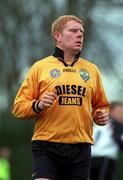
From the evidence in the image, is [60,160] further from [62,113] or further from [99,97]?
[99,97]

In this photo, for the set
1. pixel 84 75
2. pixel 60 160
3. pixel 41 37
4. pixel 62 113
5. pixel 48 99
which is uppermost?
pixel 41 37

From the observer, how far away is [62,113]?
27.3 ft

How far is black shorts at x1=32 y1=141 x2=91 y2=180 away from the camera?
8.29 m

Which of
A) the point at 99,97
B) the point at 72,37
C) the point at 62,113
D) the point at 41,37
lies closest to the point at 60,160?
Answer: the point at 62,113

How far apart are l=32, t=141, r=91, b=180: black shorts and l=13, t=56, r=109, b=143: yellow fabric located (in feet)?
0.24

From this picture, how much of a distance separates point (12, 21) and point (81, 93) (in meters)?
22.9

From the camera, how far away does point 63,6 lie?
1157 inches

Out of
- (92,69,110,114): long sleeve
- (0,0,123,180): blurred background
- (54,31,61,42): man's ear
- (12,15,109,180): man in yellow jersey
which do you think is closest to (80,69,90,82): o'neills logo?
(12,15,109,180): man in yellow jersey

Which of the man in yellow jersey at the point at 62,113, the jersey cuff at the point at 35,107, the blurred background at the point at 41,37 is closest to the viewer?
the jersey cuff at the point at 35,107

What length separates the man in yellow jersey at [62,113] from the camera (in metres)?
8.30

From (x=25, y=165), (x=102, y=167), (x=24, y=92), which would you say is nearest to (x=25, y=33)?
(x=25, y=165)

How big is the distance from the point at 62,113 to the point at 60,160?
18.4 inches

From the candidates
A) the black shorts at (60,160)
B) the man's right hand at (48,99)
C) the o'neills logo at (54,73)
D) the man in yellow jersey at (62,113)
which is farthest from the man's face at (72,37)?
the black shorts at (60,160)

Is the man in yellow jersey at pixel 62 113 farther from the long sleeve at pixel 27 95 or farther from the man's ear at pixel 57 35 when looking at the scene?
the man's ear at pixel 57 35
